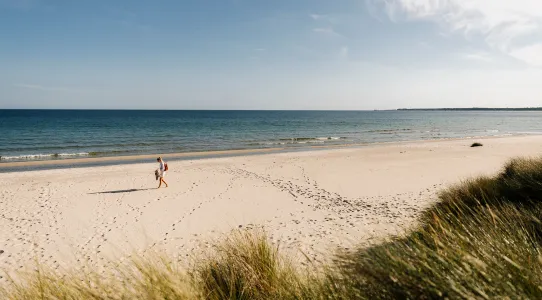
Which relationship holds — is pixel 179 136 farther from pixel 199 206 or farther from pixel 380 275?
pixel 380 275

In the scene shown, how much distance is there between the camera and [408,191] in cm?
1273

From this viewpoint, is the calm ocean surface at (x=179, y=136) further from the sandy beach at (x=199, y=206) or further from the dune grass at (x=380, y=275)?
the dune grass at (x=380, y=275)

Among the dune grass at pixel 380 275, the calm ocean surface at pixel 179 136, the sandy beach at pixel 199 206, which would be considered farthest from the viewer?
the calm ocean surface at pixel 179 136

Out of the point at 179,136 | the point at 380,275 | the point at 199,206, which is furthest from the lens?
the point at 179,136

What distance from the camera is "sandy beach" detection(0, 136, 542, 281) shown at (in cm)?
777

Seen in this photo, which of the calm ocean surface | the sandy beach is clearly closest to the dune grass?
the sandy beach

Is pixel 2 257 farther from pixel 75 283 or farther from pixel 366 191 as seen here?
pixel 366 191

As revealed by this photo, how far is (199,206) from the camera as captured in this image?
1127 centimetres

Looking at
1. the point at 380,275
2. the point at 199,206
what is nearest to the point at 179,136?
the point at 199,206

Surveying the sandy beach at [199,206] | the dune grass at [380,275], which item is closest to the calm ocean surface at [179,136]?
the sandy beach at [199,206]

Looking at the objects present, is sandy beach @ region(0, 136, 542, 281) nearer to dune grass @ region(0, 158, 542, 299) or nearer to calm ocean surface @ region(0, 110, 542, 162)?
dune grass @ region(0, 158, 542, 299)

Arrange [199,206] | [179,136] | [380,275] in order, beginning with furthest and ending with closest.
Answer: [179,136] → [199,206] → [380,275]

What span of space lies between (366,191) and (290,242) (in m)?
6.41

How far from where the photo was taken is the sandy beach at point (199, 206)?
7773 mm
